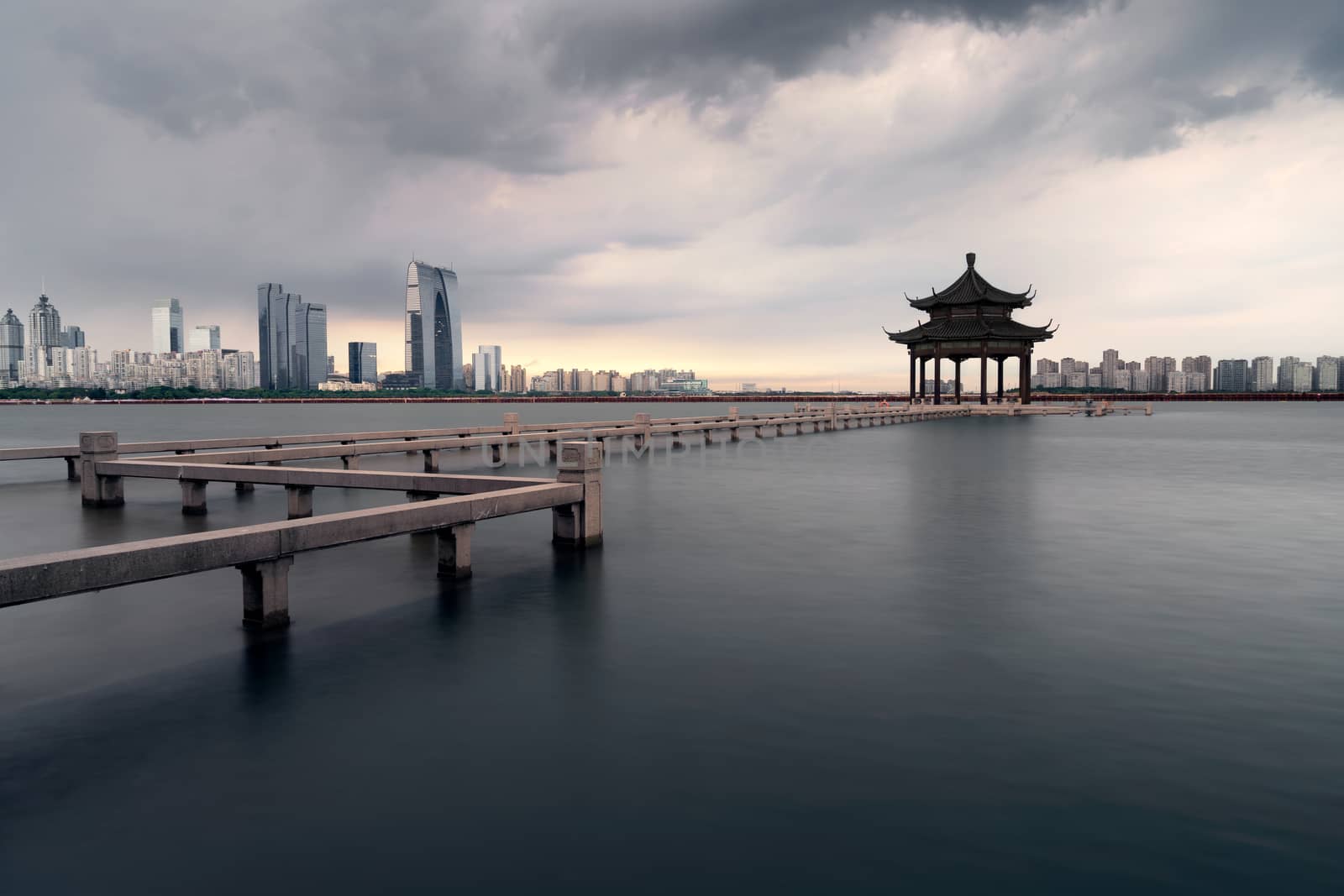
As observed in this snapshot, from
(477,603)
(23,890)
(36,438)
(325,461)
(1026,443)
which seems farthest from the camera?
(36,438)

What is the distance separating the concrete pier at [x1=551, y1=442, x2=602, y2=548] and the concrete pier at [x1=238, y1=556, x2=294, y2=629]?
13.4 feet

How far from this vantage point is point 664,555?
11.7 m

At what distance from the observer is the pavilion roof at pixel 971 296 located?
67.4 metres

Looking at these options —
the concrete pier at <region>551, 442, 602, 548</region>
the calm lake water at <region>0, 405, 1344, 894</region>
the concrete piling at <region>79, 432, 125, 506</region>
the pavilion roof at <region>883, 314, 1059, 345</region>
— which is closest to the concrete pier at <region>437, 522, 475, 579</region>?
the calm lake water at <region>0, 405, 1344, 894</region>

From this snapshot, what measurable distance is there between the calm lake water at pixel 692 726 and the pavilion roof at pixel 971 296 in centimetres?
5895

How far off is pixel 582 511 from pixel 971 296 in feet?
206

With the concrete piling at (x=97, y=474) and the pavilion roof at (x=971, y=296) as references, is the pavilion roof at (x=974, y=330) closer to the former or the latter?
the pavilion roof at (x=971, y=296)

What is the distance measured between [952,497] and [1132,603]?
410 inches

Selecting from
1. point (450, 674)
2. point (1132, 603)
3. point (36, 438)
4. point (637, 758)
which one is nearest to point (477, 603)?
point (450, 674)

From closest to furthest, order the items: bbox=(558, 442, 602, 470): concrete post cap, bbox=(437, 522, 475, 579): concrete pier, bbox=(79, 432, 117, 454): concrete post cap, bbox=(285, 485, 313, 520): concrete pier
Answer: bbox=(437, 522, 475, 579): concrete pier, bbox=(558, 442, 602, 470): concrete post cap, bbox=(285, 485, 313, 520): concrete pier, bbox=(79, 432, 117, 454): concrete post cap

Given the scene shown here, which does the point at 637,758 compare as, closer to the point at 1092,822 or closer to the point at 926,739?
the point at 926,739

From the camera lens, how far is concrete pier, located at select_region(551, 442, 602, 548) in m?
11.3

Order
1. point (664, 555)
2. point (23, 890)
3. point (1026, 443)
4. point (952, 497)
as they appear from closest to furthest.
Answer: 1. point (23, 890)
2. point (664, 555)
3. point (952, 497)
4. point (1026, 443)

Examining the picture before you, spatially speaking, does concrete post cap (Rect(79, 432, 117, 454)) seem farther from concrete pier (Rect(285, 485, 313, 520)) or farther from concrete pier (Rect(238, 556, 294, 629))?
concrete pier (Rect(238, 556, 294, 629))
